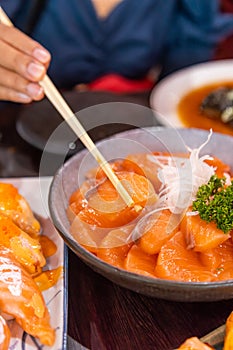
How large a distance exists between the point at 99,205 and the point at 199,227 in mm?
239

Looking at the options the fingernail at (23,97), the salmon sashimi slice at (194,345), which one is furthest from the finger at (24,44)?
the salmon sashimi slice at (194,345)

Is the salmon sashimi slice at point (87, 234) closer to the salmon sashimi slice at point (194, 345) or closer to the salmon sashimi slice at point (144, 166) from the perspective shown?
the salmon sashimi slice at point (144, 166)

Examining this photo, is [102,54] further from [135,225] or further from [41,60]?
[135,225]

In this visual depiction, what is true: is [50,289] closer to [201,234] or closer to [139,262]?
[139,262]

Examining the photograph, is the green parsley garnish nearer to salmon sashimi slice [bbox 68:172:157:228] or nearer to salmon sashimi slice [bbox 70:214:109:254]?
salmon sashimi slice [bbox 68:172:157:228]

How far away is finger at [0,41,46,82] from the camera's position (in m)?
1.41

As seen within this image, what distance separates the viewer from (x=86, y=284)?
1355mm

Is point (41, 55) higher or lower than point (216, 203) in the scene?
higher

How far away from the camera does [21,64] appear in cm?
143

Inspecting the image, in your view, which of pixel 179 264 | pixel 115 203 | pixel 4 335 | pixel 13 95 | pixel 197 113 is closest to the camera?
pixel 4 335

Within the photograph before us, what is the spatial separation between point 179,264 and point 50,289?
0.29m

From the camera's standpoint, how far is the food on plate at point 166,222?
1.19 metres

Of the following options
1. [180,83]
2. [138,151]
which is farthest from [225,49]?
[138,151]

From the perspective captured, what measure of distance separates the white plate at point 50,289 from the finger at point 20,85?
0.83ft
